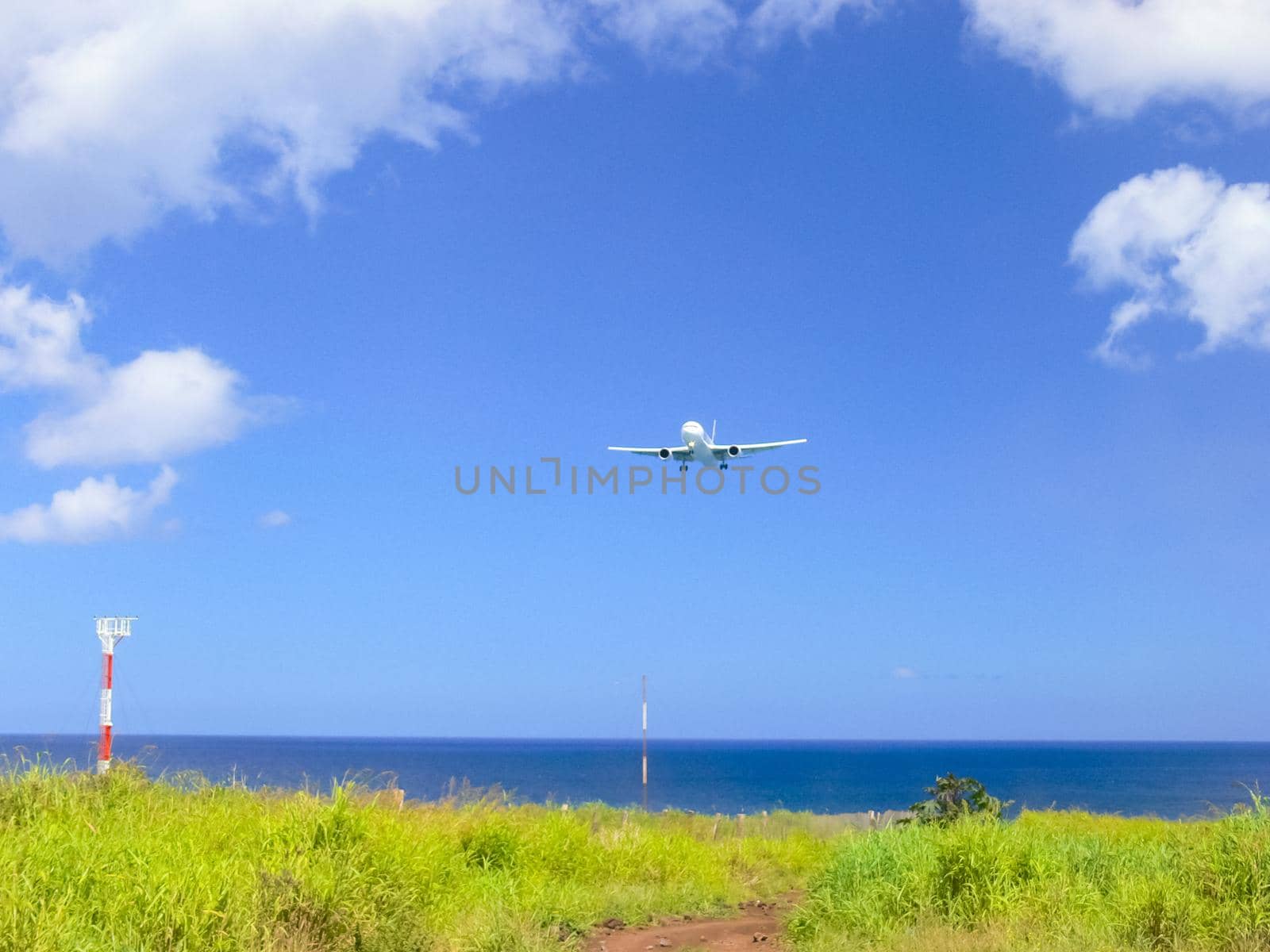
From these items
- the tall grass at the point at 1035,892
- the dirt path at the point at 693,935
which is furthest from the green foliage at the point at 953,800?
the dirt path at the point at 693,935

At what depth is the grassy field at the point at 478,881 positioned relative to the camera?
9859mm

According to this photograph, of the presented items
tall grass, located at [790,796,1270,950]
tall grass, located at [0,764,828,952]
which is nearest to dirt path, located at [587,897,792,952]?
tall grass, located at [0,764,828,952]

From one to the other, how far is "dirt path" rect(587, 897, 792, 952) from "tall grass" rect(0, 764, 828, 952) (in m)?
0.32

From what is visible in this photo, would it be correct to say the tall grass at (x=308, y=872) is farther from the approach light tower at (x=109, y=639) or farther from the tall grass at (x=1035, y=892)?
the approach light tower at (x=109, y=639)

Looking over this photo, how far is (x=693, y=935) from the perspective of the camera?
13555 mm

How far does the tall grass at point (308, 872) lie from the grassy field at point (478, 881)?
0.09ft

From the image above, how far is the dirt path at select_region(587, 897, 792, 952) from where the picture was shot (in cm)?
1286

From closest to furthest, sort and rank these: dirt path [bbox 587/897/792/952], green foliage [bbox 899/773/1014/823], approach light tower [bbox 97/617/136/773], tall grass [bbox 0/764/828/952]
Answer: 1. tall grass [bbox 0/764/828/952]
2. dirt path [bbox 587/897/792/952]
3. green foliage [bbox 899/773/1014/823]
4. approach light tower [bbox 97/617/136/773]

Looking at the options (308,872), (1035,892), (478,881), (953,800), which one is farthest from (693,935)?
(953,800)

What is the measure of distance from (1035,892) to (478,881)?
22.6ft

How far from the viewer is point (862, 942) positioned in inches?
458

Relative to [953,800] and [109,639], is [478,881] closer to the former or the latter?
[953,800]

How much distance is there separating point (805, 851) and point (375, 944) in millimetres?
12350

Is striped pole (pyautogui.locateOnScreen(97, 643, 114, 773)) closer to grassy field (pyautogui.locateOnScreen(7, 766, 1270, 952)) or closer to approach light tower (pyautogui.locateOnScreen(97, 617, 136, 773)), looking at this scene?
approach light tower (pyautogui.locateOnScreen(97, 617, 136, 773))
